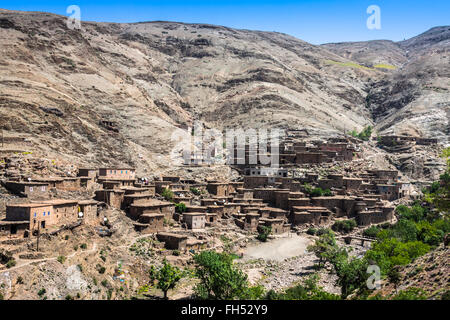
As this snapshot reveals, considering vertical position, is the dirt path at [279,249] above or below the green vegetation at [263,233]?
below

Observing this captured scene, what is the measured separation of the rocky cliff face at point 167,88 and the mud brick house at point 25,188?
11.5 meters

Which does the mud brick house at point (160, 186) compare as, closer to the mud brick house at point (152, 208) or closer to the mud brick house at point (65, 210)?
the mud brick house at point (152, 208)

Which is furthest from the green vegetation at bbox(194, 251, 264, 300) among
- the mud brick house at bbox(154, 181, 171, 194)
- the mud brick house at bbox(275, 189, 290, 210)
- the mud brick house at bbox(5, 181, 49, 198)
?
the mud brick house at bbox(275, 189, 290, 210)

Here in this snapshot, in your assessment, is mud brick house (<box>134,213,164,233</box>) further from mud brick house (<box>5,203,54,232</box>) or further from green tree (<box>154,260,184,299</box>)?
mud brick house (<box>5,203,54,232</box>)

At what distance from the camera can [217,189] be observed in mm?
49281

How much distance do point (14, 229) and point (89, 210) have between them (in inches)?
259

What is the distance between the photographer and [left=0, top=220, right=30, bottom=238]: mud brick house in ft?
84.5

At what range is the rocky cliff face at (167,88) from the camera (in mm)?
55000

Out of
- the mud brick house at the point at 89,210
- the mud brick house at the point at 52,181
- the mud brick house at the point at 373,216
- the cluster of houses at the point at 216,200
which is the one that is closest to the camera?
the cluster of houses at the point at 216,200

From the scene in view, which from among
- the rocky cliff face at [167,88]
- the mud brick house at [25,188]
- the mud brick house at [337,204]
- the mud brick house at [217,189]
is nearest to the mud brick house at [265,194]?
the mud brick house at [217,189]

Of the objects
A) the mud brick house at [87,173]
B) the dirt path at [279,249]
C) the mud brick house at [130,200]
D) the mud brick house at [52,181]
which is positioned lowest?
the dirt path at [279,249]

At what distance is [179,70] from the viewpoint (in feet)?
414
